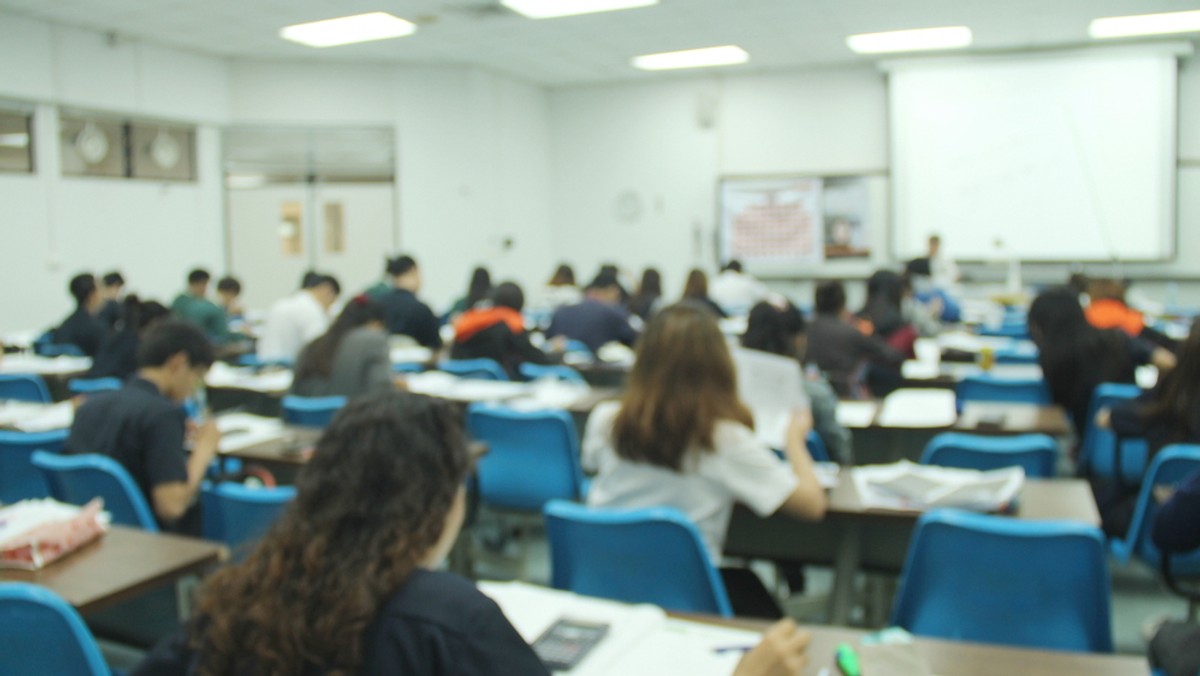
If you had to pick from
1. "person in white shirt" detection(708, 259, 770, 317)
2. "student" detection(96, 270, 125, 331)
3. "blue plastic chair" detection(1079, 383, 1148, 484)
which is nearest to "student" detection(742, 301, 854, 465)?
"blue plastic chair" detection(1079, 383, 1148, 484)

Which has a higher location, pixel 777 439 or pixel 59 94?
pixel 59 94

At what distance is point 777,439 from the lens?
3225mm

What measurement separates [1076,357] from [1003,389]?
1.31ft

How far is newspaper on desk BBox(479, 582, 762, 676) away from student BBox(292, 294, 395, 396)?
8.76 ft

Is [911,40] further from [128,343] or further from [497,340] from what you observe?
[128,343]

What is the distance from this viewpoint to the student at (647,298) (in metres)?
8.72

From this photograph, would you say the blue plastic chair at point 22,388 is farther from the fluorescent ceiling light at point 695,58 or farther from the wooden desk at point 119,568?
the fluorescent ceiling light at point 695,58

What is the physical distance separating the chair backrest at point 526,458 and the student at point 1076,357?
250 centimetres

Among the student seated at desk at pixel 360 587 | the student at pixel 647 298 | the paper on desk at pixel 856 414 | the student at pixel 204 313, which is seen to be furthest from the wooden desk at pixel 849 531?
the student at pixel 204 313

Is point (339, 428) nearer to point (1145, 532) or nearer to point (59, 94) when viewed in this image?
point (1145, 532)

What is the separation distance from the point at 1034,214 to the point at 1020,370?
6304 mm

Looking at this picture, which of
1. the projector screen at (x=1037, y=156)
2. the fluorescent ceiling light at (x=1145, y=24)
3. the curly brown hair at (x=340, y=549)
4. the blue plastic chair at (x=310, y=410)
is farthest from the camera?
the projector screen at (x=1037, y=156)

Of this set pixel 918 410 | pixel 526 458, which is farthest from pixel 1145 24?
pixel 526 458

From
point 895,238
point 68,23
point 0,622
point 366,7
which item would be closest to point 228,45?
point 68,23
